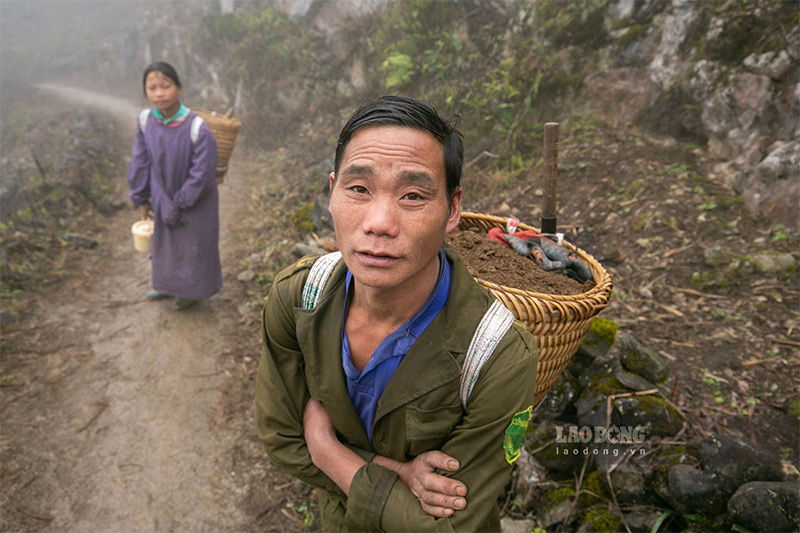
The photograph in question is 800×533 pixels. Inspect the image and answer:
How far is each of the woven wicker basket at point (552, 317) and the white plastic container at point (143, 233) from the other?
406 centimetres

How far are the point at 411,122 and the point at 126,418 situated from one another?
3.80 m

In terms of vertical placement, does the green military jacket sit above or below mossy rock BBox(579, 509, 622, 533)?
above

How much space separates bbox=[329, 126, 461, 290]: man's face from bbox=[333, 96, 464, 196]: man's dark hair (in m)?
0.02

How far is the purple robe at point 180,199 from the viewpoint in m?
4.40

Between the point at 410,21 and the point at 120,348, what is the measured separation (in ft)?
25.2

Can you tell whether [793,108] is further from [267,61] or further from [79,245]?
[267,61]

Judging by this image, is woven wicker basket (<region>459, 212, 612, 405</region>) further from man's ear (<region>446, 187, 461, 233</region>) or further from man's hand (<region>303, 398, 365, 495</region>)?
man's hand (<region>303, 398, 365, 495</region>)

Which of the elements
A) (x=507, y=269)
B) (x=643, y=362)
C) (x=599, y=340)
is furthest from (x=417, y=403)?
(x=643, y=362)

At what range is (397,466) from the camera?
1621 mm

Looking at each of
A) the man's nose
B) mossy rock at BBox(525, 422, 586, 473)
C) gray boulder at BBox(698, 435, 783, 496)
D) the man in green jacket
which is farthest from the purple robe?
gray boulder at BBox(698, 435, 783, 496)

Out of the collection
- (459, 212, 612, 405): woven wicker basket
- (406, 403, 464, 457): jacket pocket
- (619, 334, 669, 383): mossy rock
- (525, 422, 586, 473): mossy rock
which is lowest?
(525, 422, 586, 473): mossy rock

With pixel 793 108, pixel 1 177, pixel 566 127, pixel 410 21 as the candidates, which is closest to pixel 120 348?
pixel 566 127

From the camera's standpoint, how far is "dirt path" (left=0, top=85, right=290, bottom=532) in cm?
316

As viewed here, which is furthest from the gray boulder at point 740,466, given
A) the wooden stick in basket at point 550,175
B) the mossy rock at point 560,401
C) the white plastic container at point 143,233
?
the white plastic container at point 143,233
